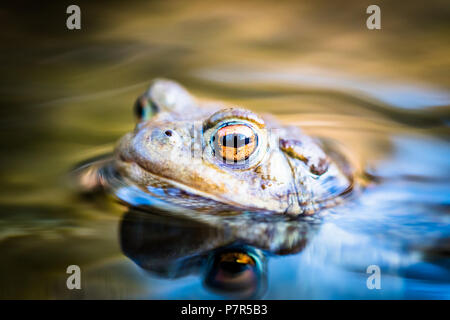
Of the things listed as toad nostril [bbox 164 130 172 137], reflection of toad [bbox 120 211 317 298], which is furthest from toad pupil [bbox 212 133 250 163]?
reflection of toad [bbox 120 211 317 298]

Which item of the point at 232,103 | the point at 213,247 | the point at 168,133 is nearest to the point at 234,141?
the point at 168,133

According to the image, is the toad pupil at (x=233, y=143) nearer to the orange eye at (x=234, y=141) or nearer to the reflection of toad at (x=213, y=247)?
the orange eye at (x=234, y=141)

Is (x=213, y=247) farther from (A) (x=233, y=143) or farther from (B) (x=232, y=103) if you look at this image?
(B) (x=232, y=103)

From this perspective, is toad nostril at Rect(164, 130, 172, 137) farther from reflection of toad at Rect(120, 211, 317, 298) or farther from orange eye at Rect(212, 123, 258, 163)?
reflection of toad at Rect(120, 211, 317, 298)

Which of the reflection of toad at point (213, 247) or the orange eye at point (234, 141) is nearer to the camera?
the reflection of toad at point (213, 247)

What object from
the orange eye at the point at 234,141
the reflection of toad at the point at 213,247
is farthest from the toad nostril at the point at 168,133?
the reflection of toad at the point at 213,247

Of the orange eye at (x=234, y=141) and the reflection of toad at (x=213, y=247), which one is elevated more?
the orange eye at (x=234, y=141)

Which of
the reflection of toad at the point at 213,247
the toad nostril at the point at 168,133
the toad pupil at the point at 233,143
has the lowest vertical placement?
the reflection of toad at the point at 213,247

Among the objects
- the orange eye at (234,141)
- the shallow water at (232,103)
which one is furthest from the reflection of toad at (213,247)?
the orange eye at (234,141)
